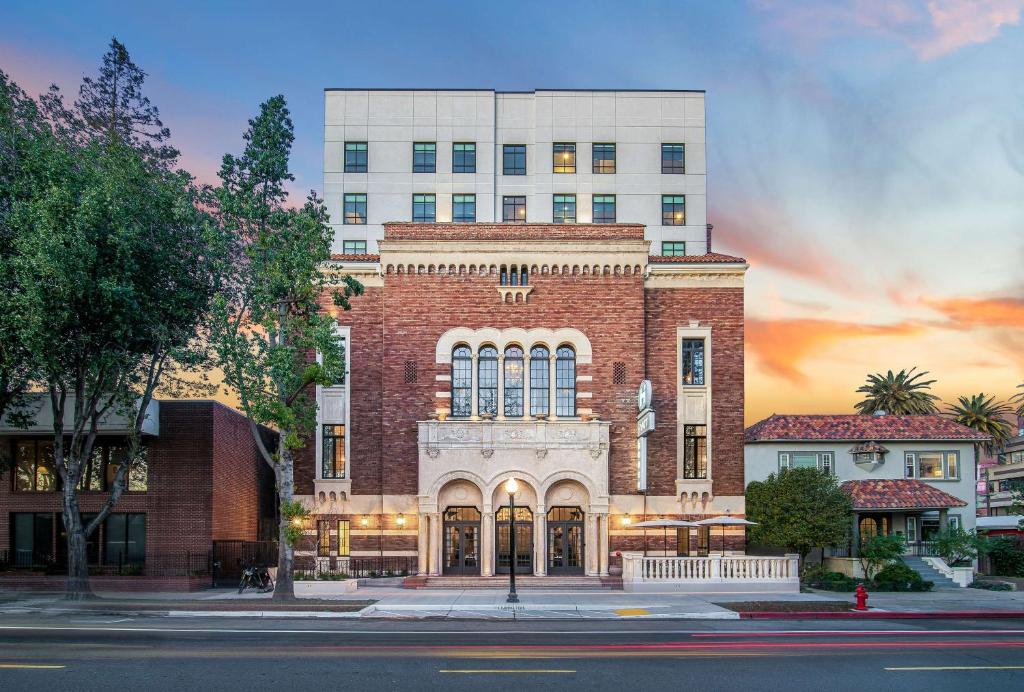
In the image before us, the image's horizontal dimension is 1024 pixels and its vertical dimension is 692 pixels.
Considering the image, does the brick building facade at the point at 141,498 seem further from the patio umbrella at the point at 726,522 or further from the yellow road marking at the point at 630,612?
the patio umbrella at the point at 726,522

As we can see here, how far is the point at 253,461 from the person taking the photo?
4456cm

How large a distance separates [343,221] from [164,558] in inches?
890

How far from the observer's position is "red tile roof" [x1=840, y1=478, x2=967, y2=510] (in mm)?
43625

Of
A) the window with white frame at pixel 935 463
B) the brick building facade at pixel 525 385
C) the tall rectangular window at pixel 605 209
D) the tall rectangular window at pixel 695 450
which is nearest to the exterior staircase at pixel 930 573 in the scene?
the window with white frame at pixel 935 463

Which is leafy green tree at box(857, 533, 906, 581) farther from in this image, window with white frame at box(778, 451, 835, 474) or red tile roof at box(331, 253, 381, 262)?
red tile roof at box(331, 253, 381, 262)

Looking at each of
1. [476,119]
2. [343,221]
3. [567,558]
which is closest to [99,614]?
[567,558]

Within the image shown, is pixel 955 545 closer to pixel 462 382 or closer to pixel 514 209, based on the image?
pixel 462 382

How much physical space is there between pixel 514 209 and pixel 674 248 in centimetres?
945

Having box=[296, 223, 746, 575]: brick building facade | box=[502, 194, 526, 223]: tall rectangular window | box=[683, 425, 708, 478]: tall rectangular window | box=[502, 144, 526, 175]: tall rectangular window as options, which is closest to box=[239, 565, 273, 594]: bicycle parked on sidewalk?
box=[296, 223, 746, 575]: brick building facade

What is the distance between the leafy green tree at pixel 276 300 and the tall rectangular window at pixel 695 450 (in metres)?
16.4

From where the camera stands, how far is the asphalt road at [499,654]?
53.6 feet

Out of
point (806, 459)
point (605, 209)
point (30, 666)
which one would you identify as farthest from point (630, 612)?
point (605, 209)

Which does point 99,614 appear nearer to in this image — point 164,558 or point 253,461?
point 164,558

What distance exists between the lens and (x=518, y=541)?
39156 millimetres
